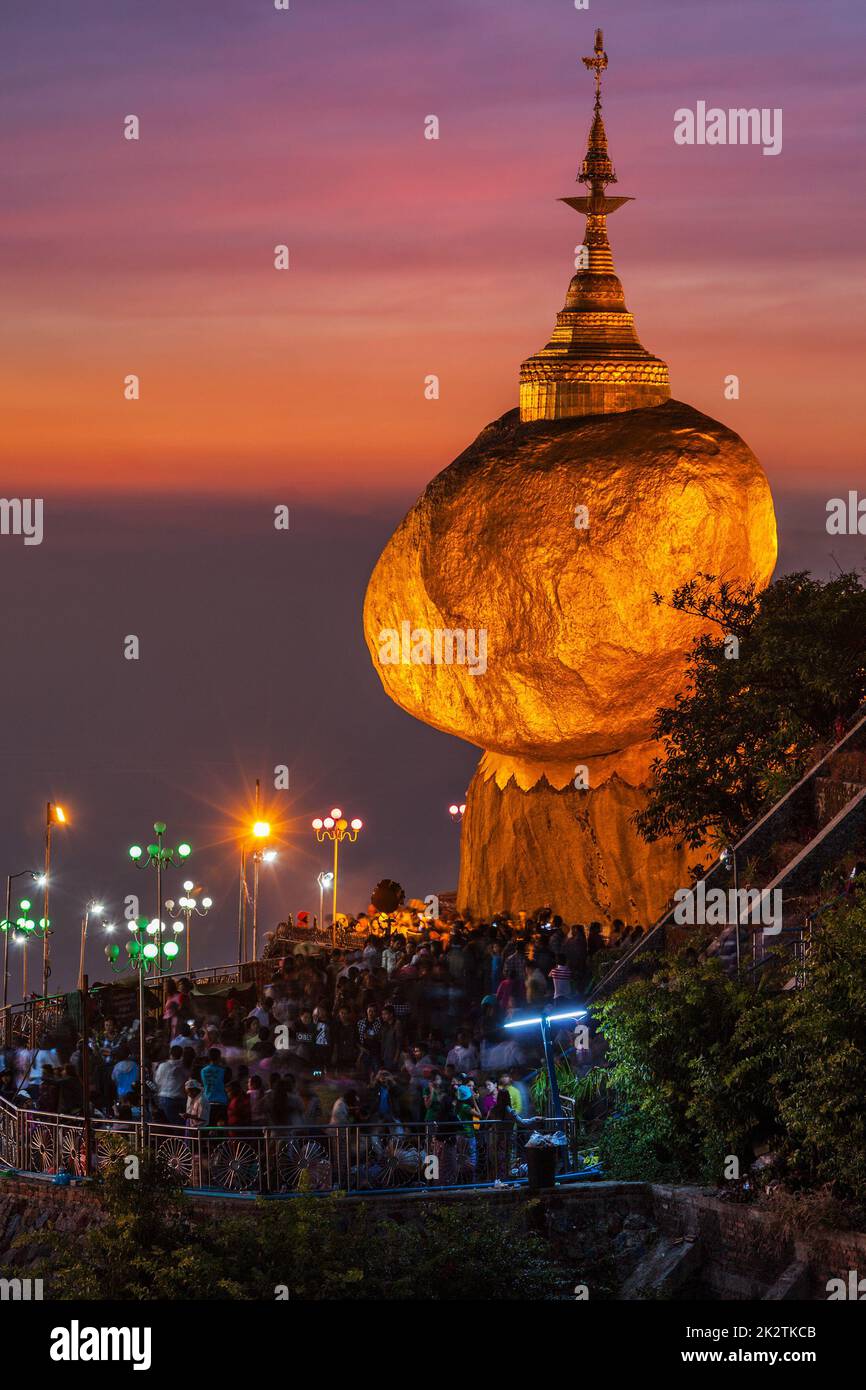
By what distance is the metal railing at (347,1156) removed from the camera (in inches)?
914

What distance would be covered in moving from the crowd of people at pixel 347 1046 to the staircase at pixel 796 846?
5.41 ft

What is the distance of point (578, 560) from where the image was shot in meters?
42.5

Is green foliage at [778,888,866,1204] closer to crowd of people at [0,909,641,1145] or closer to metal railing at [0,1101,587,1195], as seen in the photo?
metal railing at [0,1101,587,1195]

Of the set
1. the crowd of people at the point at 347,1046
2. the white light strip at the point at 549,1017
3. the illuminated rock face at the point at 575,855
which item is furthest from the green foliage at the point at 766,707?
the illuminated rock face at the point at 575,855

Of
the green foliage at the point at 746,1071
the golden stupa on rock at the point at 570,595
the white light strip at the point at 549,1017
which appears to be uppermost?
the golden stupa on rock at the point at 570,595

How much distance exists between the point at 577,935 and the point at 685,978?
28.2ft

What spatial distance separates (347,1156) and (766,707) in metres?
10.9

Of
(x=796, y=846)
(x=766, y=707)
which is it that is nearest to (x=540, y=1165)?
(x=796, y=846)

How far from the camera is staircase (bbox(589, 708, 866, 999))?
1057 inches

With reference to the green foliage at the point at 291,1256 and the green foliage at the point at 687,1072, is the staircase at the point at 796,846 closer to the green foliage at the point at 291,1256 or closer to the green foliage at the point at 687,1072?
the green foliage at the point at 687,1072

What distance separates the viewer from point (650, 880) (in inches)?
1692

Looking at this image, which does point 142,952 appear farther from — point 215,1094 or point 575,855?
point 575,855
